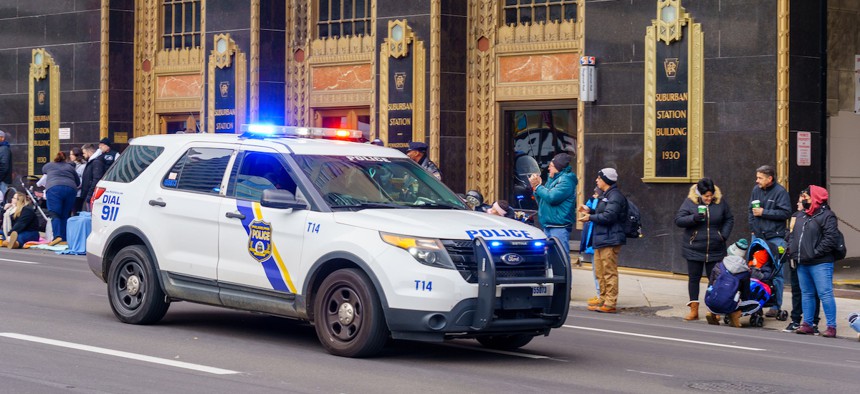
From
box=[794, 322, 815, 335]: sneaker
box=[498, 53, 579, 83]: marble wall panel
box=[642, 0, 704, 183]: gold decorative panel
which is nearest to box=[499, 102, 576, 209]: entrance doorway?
box=[498, 53, 579, 83]: marble wall panel

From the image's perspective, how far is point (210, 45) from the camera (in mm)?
27062

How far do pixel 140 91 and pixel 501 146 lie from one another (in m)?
10.2

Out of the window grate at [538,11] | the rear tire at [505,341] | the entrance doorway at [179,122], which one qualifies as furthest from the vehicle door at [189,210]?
the entrance doorway at [179,122]

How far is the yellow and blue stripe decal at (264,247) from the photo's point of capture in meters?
10.9

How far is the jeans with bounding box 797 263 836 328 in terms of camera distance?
14180 millimetres

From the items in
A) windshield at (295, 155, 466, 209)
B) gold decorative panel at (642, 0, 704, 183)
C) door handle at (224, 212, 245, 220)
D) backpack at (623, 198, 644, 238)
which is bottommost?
backpack at (623, 198, 644, 238)

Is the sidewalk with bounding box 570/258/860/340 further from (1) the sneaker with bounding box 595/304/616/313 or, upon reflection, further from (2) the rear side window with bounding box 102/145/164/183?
(2) the rear side window with bounding box 102/145/164/183

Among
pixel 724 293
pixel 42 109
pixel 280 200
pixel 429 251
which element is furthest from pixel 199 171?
pixel 42 109

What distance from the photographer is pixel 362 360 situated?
10359 millimetres

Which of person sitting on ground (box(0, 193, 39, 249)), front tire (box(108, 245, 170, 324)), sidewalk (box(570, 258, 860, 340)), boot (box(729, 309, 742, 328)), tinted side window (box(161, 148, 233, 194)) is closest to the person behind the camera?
tinted side window (box(161, 148, 233, 194))

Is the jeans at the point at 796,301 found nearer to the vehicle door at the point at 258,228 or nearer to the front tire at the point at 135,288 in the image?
the vehicle door at the point at 258,228

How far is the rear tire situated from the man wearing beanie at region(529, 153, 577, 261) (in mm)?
4878

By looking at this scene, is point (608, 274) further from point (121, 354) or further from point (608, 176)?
point (121, 354)

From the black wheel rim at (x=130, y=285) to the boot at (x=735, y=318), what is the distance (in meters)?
6.62
